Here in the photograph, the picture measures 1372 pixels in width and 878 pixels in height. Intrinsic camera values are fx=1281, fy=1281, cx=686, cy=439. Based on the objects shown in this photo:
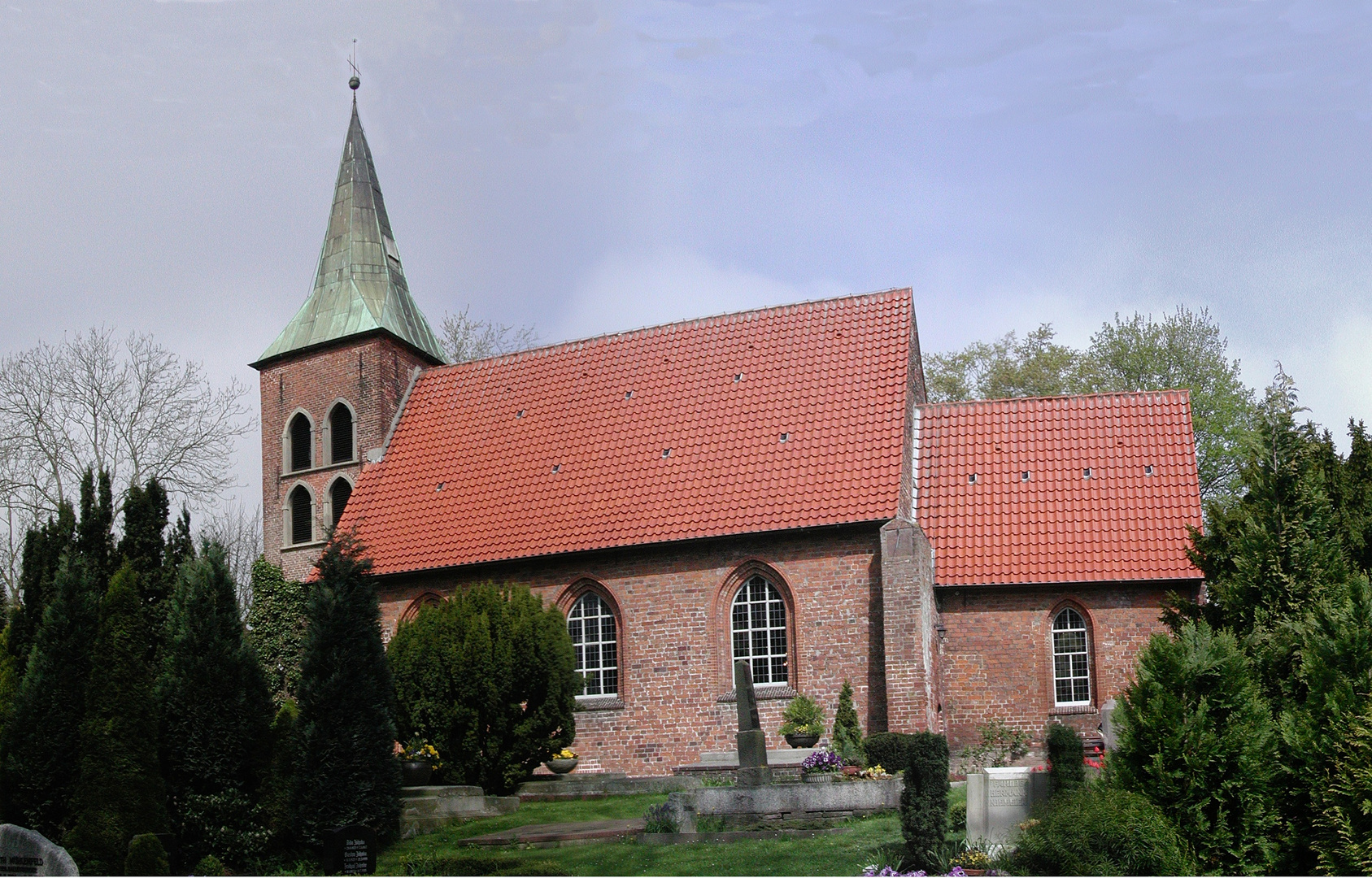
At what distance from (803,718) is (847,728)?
76 cm

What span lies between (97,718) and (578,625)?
10.9 meters

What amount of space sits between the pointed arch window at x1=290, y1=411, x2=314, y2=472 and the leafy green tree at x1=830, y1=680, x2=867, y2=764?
47.9 ft

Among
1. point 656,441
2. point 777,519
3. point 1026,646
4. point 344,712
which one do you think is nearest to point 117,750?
point 344,712

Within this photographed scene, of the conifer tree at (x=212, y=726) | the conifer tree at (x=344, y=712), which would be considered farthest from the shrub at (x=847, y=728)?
the conifer tree at (x=212, y=726)

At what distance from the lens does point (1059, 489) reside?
23594 mm

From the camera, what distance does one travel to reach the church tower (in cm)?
2919

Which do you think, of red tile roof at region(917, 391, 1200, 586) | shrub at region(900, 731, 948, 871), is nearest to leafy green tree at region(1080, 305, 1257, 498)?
red tile roof at region(917, 391, 1200, 586)

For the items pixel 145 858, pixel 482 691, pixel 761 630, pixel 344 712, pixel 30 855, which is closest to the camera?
pixel 30 855

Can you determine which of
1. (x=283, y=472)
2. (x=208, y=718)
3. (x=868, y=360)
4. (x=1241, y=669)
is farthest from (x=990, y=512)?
(x=283, y=472)

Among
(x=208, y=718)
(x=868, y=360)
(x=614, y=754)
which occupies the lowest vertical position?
(x=614, y=754)

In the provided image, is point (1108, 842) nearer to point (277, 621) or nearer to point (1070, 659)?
point (1070, 659)

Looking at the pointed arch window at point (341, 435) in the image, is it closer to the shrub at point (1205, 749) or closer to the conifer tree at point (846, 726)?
the conifer tree at point (846, 726)

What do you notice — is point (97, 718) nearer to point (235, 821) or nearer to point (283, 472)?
point (235, 821)

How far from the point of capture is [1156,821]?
36.8ft
